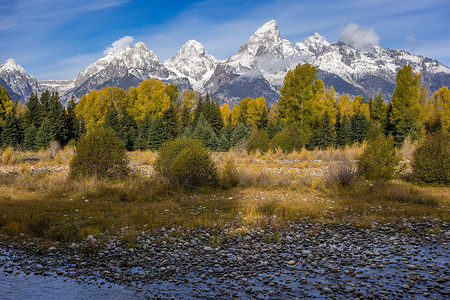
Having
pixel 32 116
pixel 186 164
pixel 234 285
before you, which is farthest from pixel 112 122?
pixel 234 285

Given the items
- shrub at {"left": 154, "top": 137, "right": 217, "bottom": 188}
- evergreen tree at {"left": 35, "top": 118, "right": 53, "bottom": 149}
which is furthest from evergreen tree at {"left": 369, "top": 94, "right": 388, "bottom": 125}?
shrub at {"left": 154, "top": 137, "right": 217, "bottom": 188}

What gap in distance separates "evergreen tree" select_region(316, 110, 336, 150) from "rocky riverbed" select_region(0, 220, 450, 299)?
38306 millimetres

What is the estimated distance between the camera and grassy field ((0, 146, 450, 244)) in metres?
9.87

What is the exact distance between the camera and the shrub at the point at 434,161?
17.2m

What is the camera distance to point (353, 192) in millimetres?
15711

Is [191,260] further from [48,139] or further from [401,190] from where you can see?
[48,139]

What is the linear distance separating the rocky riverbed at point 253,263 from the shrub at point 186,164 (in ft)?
20.0

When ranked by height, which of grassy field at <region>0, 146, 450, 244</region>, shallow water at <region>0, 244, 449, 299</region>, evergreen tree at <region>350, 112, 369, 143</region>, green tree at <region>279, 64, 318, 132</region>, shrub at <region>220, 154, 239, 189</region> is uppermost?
green tree at <region>279, 64, 318, 132</region>

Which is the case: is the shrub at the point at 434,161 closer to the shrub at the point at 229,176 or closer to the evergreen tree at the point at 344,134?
the shrub at the point at 229,176

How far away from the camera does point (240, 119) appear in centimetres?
6706

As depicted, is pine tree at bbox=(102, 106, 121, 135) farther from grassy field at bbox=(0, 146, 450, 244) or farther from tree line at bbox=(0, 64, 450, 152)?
grassy field at bbox=(0, 146, 450, 244)

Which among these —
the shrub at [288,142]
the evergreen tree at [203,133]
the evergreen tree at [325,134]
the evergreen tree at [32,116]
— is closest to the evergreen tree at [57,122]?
the evergreen tree at [32,116]

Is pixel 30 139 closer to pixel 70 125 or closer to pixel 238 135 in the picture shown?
pixel 70 125

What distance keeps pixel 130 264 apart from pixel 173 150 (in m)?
9.75
